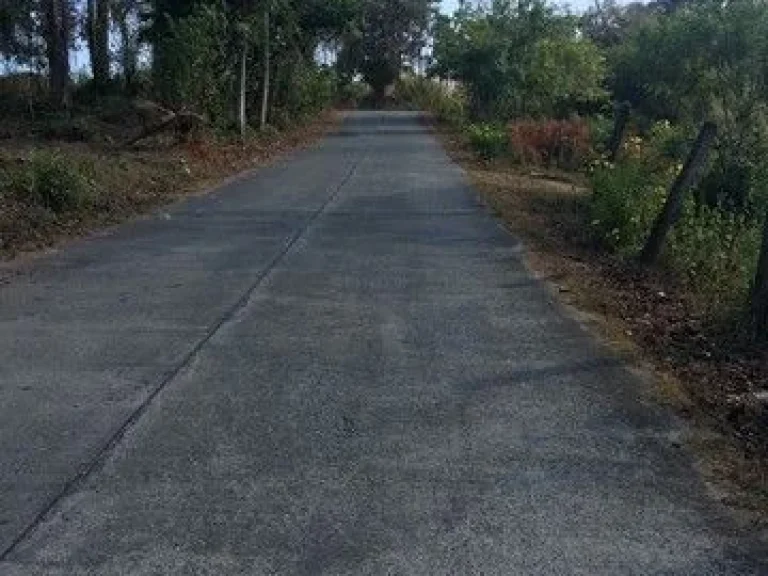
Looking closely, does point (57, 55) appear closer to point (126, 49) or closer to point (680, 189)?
point (126, 49)

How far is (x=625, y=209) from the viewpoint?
12211 millimetres

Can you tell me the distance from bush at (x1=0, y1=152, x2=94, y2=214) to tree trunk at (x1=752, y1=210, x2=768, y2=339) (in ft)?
30.3

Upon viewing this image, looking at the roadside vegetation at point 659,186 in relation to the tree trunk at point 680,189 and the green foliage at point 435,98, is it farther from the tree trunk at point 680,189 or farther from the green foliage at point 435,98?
the green foliage at point 435,98

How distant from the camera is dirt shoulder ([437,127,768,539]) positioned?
5105mm

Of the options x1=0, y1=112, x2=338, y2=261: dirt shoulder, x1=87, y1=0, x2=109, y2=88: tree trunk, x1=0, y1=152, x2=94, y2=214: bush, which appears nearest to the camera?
x1=0, y1=112, x2=338, y2=261: dirt shoulder

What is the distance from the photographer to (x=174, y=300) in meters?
8.67

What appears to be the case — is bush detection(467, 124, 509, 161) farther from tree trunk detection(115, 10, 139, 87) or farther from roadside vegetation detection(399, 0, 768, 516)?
tree trunk detection(115, 10, 139, 87)

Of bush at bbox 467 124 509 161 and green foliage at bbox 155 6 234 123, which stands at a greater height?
green foliage at bbox 155 6 234 123

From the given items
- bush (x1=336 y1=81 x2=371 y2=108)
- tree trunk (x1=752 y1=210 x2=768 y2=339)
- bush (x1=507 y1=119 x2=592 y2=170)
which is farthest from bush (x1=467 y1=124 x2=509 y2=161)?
bush (x1=336 y1=81 x2=371 y2=108)

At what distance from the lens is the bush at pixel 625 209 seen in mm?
12078

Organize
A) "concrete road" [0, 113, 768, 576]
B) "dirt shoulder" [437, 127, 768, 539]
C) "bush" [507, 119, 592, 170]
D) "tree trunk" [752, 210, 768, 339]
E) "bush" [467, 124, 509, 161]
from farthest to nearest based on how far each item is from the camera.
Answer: "bush" [467, 124, 509, 161] < "bush" [507, 119, 592, 170] < "tree trunk" [752, 210, 768, 339] < "dirt shoulder" [437, 127, 768, 539] < "concrete road" [0, 113, 768, 576]

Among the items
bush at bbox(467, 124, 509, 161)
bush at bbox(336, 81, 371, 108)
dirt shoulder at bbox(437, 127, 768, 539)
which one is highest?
dirt shoulder at bbox(437, 127, 768, 539)

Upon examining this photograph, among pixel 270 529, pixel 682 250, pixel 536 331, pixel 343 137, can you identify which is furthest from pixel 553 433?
pixel 343 137

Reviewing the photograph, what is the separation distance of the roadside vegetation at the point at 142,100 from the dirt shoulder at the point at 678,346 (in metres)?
6.09
